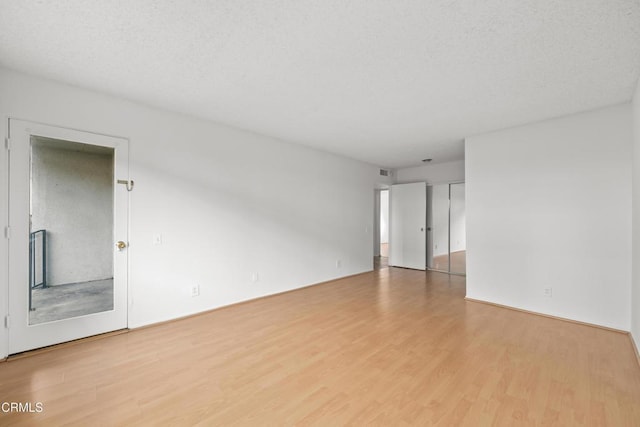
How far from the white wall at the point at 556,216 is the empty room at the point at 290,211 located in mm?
25

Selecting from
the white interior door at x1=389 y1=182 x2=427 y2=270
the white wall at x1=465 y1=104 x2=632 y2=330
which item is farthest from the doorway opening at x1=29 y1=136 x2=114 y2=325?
the white interior door at x1=389 y1=182 x2=427 y2=270

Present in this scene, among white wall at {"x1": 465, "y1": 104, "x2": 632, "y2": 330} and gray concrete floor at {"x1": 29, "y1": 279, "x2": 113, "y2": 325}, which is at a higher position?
white wall at {"x1": 465, "y1": 104, "x2": 632, "y2": 330}

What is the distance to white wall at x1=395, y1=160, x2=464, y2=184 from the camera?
6164 millimetres

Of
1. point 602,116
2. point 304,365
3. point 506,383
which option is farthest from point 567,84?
point 304,365

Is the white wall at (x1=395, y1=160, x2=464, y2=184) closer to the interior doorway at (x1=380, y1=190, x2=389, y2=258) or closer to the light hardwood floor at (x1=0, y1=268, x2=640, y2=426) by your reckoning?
the interior doorway at (x1=380, y1=190, x2=389, y2=258)

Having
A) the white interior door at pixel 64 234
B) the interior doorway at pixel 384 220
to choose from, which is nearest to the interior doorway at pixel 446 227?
the interior doorway at pixel 384 220

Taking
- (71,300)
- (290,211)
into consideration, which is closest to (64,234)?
(71,300)

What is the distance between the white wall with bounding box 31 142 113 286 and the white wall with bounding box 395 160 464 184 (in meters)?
6.25

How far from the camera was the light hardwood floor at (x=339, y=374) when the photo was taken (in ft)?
5.86

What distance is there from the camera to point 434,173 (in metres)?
6.57

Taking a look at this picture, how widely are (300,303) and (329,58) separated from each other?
3.32 metres

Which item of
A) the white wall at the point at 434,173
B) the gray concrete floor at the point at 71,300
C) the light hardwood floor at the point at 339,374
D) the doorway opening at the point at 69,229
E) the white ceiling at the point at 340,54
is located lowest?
the light hardwood floor at the point at 339,374

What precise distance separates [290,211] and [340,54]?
9.88 ft

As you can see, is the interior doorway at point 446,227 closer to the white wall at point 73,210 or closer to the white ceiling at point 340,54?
the white ceiling at point 340,54
